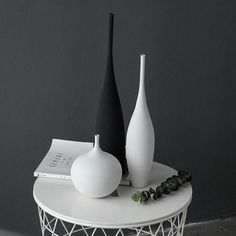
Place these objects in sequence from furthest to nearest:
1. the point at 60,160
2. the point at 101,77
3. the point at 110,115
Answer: the point at 101,77 → the point at 60,160 → the point at 110,115

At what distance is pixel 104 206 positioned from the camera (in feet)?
4.11

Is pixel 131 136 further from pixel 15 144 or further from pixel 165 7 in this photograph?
pixel 165 7

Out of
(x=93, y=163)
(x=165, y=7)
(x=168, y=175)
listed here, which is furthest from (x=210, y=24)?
(x=93, y=163)

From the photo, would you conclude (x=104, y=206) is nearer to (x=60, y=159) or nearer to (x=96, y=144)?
(x=96, y=144)

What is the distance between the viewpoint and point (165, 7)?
172 centimetres

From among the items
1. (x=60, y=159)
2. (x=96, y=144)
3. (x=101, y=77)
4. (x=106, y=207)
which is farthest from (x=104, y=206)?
(x=101, y=77)

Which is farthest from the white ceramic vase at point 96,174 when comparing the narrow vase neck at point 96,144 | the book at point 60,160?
the book at point 60,160

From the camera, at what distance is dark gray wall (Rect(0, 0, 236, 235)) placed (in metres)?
1.60

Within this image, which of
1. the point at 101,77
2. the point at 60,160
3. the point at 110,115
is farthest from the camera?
the point at 101,77

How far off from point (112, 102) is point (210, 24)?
26.2 inches

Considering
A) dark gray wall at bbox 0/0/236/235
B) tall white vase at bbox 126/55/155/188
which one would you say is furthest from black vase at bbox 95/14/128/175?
dark gray wall at bbox 0/0/236/235

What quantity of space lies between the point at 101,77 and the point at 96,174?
0.54 m

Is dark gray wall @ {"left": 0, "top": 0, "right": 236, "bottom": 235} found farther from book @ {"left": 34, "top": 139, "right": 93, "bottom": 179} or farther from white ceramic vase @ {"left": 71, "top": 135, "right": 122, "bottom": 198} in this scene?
white ceramic vase @ {"left": 71, "top": 135, "right": 122, "bottom": 198}

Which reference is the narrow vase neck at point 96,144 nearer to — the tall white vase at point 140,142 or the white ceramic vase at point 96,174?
the white ceramic vase at point 96,174
